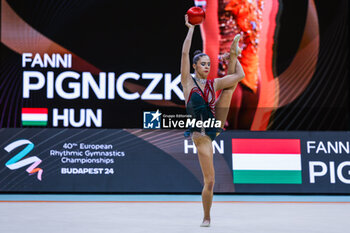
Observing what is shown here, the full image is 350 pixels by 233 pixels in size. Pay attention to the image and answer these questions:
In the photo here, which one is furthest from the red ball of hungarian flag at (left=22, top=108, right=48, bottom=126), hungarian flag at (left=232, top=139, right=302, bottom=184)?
hungarian flag at (left=22, top=108, right=48, bottom=126)

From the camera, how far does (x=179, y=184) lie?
952cm

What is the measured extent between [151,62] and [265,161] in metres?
3.03

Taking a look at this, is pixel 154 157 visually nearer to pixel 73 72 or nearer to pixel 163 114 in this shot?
pixel 163 114

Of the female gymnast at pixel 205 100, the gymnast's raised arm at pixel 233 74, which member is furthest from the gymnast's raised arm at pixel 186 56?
the gymnast's raised arm at pixel 233 74

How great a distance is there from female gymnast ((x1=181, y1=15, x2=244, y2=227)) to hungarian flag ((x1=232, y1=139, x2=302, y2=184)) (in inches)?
166

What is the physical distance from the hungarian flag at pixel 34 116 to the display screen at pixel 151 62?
0.02m

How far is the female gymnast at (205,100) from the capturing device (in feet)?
17.4

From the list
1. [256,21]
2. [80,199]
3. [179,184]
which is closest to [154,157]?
[179,184]

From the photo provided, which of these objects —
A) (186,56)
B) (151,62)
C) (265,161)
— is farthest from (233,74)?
(151,62)

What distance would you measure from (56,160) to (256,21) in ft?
16.2

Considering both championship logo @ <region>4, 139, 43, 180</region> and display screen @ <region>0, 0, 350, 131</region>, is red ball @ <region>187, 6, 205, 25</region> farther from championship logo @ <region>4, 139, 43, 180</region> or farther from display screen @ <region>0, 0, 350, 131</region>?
championship logo @ <region>4, 139, 43, 180</region>

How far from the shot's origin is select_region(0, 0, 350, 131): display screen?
9.71m

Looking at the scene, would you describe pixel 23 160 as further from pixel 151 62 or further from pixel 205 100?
pixel 205 100

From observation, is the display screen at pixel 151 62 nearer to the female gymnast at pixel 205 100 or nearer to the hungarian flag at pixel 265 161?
the hungarian flag at pixel 265 161
